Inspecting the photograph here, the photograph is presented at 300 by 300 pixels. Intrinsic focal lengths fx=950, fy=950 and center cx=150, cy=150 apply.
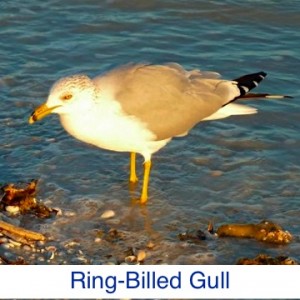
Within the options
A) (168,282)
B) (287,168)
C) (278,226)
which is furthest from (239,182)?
(168,282)

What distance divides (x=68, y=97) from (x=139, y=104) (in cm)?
57

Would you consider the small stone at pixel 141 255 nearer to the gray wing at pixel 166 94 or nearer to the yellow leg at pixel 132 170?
the gray wing at pixel 166 94

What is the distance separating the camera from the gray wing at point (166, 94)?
720 centimetres

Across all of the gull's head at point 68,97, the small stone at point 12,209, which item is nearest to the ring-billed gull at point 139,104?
the gull's head at point 68,97

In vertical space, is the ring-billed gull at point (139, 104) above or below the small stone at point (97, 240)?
above

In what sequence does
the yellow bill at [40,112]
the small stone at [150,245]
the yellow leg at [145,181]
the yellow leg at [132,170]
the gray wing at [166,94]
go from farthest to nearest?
the yellow leg at [132,170], the yellow leg at [145,181], the gray wing at [166,94], the yellow bill at [40,112], the small stone at [150,245]

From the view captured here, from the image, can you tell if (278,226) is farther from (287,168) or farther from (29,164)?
(29,164)

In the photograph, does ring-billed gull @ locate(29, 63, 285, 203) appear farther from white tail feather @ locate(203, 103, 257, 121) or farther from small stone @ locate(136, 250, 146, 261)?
small stone @ locate(136, 250, 146, 261)

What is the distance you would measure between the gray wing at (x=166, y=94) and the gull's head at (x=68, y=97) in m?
0.16

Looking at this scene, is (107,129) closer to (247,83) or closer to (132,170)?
(132,170)

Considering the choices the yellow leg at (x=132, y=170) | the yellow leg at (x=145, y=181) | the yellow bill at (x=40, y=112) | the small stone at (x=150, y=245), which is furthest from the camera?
the yellow leg at (x=132, y=170)

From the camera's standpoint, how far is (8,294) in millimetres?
5500

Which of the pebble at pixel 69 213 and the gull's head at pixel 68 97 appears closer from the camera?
the gull's head at pixel 68 97

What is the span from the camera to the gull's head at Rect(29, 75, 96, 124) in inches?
274
